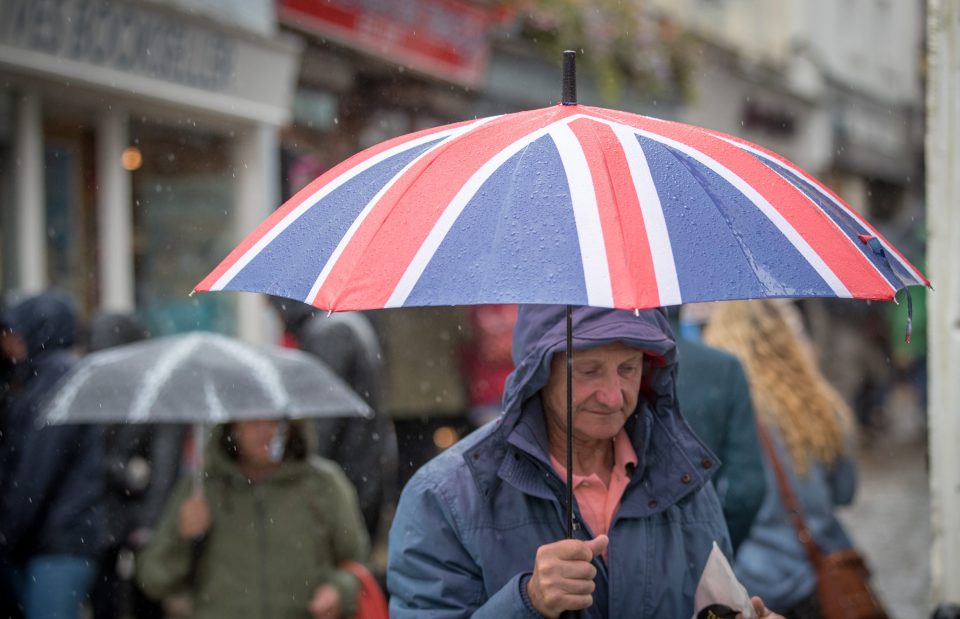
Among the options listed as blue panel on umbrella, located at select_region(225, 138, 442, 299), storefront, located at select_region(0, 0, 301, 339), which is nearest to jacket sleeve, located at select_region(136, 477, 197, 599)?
blue panel on umbrella, located at select_region(225, 138, 442, 299)

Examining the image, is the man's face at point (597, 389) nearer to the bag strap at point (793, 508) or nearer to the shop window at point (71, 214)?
the bag strap at point (793, 508)

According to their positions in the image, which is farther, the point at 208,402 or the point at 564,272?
the point at 208,402

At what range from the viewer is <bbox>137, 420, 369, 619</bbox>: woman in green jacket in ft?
14.8

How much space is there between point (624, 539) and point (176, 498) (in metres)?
2.42

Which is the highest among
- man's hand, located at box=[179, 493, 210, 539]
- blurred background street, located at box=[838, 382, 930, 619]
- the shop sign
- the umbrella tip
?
the shop sign

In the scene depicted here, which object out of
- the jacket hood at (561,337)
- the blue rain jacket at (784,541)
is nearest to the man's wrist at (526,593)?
the jacket hood at (561,337)

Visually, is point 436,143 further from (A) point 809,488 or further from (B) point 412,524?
(A) point 809,488

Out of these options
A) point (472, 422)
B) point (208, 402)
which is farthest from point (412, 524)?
point (472, 422)

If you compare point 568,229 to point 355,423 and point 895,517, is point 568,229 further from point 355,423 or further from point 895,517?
point 895,517

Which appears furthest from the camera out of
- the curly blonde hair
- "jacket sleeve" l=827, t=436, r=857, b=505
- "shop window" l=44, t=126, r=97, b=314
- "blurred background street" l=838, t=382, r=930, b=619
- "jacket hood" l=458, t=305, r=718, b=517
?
"shop window" l=44, t=126, r=97, b=314

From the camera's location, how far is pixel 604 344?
2855 millimetres

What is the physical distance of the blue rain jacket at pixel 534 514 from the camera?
2727mm

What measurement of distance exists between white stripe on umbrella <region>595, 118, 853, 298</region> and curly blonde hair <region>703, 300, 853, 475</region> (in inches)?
99.6

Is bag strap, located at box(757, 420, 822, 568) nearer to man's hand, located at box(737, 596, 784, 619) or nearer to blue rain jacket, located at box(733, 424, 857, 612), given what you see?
blue rain jacket, located at box(733, 424, 857, 612)
